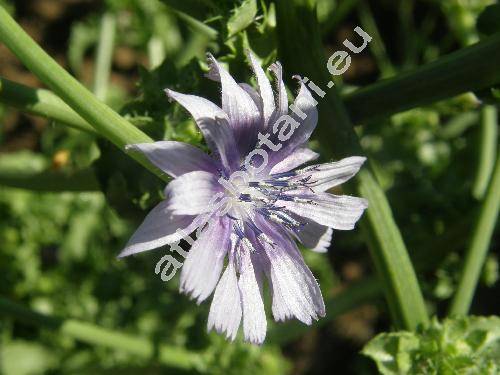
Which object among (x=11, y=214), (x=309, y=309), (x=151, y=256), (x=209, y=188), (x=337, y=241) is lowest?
(x=309, y=309)

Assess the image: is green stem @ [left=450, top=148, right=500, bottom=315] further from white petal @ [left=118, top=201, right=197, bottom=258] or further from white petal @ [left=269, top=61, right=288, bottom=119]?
white petal @ [left=118, top=201, right=197, bottom=258]

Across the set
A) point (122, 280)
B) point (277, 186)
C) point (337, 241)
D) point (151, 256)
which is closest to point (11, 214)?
point (122, 280)

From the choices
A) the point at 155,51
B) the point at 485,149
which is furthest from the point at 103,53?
the point at 485,149

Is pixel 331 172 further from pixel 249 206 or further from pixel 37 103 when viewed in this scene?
pixel 37 103

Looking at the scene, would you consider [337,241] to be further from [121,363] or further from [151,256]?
[151,256]

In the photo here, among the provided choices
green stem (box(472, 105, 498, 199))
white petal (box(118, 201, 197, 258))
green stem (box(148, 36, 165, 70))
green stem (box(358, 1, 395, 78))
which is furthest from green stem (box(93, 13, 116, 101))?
white petal (box(118, 201, 197, 258))
